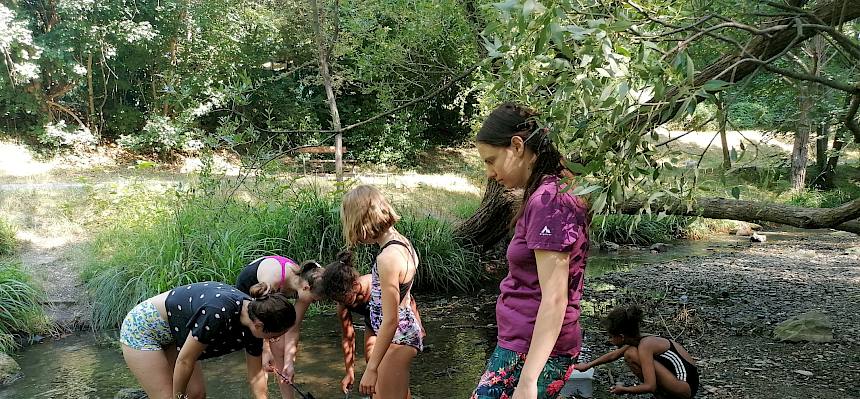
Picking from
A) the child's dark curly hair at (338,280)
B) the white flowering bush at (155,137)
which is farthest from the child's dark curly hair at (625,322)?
the white flowering bush at (155,137)

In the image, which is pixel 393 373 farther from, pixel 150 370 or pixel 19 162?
pixel 19 162

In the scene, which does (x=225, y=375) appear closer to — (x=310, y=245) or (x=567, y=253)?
(x=310, y=245)

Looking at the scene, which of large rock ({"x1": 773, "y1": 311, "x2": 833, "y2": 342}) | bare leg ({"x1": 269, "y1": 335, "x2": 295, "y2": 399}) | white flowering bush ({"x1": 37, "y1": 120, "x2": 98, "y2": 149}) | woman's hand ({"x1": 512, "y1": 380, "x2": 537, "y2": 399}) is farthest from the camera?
white flowering bush ({"x1": 37, "y1": 120, "x2": 98, "y2": 149})

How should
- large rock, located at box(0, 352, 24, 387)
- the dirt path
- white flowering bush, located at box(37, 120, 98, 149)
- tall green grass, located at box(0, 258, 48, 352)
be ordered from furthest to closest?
white flowering bush, located at box(37, 120, 98, 149)
tall green grass, located at box(0, 258, 48, 352)
large rock, located at box(0, 352, 24, 387)
the dirt path

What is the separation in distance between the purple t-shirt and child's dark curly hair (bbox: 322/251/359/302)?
1.62m

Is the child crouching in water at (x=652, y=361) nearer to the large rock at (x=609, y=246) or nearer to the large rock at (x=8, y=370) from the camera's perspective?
the large rock at (x=8, y=370)

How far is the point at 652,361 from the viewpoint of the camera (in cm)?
396

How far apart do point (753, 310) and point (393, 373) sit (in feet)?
16.1

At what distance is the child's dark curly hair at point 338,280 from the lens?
3.43 m

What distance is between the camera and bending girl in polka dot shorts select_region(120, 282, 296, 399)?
3.08 metres

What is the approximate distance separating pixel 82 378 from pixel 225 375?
3.67 ft

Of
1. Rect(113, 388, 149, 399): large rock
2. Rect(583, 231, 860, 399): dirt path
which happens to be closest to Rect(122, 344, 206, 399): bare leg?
Rect(113, 388, 149, 399): large rock

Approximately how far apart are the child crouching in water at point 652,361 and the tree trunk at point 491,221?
3.77m

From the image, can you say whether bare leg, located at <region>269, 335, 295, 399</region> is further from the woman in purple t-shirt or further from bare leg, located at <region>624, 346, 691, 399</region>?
the woman in purple t-shirt
